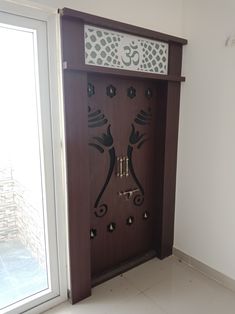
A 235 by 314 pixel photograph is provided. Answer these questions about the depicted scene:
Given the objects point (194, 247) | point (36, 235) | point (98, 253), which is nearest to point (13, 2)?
point (36, 235)

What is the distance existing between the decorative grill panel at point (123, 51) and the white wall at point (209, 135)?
1.05ft

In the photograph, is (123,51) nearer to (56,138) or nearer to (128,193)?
(56,138)

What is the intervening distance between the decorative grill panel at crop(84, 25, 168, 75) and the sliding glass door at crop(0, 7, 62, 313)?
0.33 metres

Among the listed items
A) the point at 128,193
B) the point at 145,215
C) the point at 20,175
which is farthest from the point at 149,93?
the point at 20,175

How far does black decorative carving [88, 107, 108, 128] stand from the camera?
6.45 ft

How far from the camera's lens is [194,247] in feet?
7.98

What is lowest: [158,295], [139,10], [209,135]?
[158,295]

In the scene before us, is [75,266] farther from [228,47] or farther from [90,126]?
[228,47]

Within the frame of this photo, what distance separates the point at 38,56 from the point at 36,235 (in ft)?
4.52

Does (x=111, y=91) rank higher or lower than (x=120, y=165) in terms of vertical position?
higher

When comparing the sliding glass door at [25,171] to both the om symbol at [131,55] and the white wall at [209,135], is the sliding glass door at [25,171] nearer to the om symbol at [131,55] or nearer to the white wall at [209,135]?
the om symbol at [131,55]

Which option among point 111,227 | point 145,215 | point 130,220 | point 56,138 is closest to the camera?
point 56,138

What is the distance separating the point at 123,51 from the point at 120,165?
95cm

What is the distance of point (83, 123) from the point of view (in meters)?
1.79
